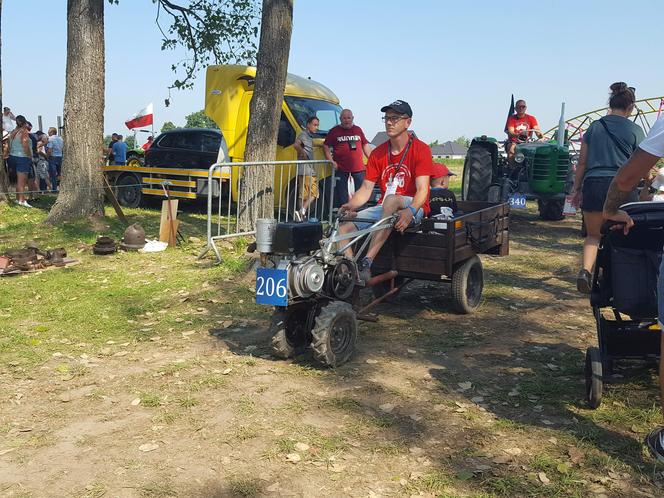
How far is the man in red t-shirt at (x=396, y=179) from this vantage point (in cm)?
577

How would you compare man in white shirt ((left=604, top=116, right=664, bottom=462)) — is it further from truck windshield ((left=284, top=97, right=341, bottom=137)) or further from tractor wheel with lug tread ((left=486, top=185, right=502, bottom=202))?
truck windshield ((left=284, top=97, right=341, bottom=137))

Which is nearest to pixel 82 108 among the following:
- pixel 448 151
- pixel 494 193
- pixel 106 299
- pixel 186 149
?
pixel 186 149

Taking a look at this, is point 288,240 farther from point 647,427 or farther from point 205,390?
point 647,427

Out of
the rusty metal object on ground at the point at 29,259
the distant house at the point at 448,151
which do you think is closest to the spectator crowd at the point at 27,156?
the rusty metal object on ground at the point at 29,259

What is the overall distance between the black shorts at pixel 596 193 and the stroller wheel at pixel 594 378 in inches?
89.0

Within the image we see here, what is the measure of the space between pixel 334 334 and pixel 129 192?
38.0ft

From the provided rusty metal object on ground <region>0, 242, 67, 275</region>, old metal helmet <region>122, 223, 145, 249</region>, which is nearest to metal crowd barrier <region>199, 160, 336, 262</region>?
old metal helmet <region>122, 223, 145, 249</region>

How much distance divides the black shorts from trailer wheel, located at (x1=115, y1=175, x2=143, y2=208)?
36.8 ft

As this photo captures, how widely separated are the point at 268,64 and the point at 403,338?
5.53 m

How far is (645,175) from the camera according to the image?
3.42m

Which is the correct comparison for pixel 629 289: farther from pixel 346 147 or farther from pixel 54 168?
pixel 54 168

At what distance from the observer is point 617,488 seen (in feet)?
10.8

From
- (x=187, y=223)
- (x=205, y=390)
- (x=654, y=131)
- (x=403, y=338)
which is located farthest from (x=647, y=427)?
(x=187, y=223)

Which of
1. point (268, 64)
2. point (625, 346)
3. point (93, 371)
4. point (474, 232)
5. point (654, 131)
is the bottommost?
point (93, 371)
